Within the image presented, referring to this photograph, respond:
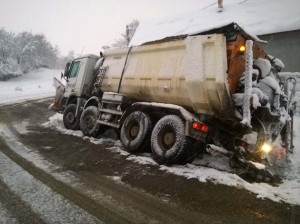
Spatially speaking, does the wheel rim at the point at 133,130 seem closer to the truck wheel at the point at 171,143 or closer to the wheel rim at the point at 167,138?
the truck wheel at the point at 171,143

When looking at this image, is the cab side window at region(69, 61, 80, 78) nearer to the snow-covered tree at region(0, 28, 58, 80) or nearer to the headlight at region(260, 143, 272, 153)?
the headlight at region(260, 143, 272, 153)

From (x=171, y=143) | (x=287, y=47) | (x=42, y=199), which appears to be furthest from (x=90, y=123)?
(x=287, y=47)

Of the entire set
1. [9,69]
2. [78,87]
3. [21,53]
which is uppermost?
[21,53]

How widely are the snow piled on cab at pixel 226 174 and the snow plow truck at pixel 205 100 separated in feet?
0.82

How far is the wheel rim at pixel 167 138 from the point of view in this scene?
634 centimetres

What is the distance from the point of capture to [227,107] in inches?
223

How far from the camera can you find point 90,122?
367 inches

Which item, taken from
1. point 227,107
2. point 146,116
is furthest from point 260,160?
point 146,116

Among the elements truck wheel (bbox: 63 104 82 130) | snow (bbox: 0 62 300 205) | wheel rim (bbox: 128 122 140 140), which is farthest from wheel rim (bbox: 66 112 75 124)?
wheel rim (bbox: 128 122 140 140)

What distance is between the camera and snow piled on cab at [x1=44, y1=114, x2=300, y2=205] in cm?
472

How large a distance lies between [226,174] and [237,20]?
16091mm

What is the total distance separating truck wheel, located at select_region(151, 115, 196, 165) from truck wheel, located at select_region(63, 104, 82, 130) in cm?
445

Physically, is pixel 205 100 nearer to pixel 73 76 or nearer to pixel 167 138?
pixel 167 138

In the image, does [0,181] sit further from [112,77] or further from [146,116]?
[112,77]
